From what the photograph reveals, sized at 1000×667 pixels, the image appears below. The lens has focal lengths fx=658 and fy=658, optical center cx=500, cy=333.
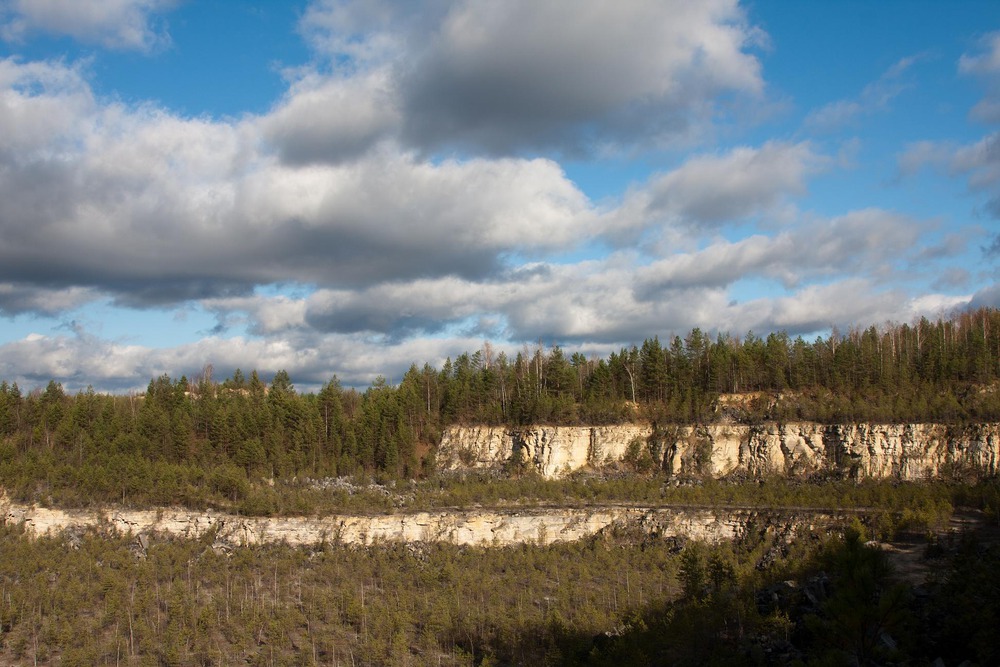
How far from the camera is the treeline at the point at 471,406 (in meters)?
71.6

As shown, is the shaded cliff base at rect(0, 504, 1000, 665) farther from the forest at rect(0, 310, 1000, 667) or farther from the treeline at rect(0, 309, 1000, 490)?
the treeline at rect(0, 309, 1000, 490)

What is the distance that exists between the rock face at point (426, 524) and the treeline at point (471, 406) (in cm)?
362

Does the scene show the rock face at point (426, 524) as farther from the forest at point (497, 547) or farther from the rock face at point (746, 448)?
the rock face at point (746, 448)

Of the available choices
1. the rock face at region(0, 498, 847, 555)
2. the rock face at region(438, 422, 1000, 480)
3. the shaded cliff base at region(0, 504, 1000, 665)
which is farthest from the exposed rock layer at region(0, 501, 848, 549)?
the rock face at region(438, 422, 1000, 480)

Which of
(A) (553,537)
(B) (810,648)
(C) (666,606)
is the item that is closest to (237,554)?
(A) (553,537)

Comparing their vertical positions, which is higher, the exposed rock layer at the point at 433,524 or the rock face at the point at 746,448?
the rock face at the point at 746,448

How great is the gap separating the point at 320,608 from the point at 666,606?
2619 centimetres

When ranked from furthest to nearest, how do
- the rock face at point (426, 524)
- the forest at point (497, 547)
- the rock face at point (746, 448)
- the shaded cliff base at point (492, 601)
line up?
the rock face at point (746, 448) → the rock face at point (426, 524) → the forest at point (497, 547) → the shaded cliff base at point (492, 601)

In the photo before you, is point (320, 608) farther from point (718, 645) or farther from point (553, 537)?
point (718, 645)

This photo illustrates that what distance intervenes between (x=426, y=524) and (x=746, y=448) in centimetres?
3795

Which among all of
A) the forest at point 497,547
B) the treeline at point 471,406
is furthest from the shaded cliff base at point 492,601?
the treeline at point 471,406

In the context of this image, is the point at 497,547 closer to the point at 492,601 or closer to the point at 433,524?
the point at 433,524

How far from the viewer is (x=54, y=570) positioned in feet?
181

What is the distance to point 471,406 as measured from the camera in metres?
94.7
